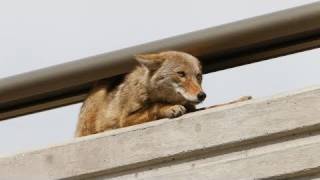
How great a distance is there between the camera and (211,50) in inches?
172

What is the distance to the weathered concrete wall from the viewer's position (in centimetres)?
384

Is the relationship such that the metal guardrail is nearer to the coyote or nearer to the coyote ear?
the coyote

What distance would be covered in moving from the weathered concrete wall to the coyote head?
1.52 meters

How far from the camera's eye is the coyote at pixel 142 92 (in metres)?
5.85

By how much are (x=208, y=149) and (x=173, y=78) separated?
2.32m

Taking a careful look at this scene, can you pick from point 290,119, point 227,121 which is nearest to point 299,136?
point 290,119

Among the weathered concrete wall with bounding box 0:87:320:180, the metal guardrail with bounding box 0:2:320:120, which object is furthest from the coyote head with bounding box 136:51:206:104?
the weathered concrete wall with bounding box 0:87:320:180

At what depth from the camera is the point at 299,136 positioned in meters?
3.87

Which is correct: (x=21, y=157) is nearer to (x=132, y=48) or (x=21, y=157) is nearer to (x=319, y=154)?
(x=132, y=48)

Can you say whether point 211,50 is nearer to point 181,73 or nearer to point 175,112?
point 175,112

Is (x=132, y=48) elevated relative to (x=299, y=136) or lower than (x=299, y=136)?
elevated

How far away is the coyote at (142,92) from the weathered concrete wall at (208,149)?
152 cm

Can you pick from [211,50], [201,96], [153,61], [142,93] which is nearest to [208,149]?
[211,50]

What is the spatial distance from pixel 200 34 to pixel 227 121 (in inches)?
19.3
